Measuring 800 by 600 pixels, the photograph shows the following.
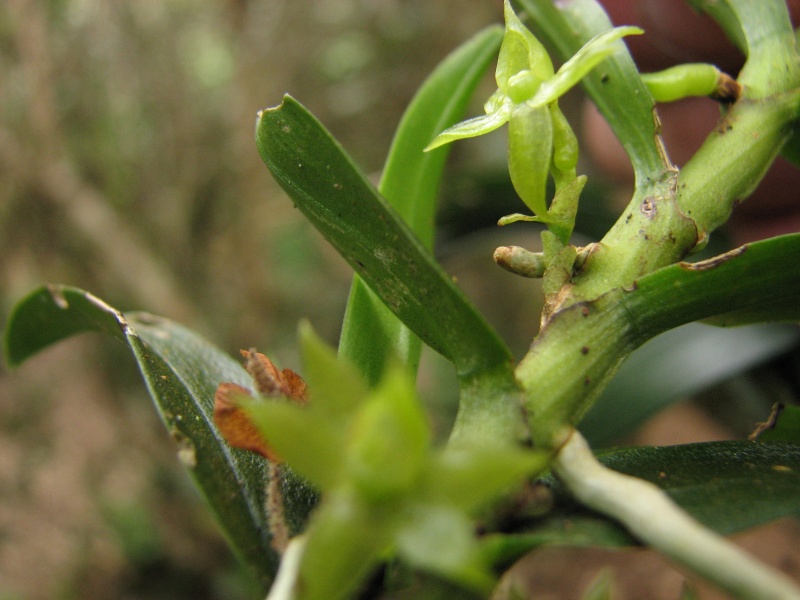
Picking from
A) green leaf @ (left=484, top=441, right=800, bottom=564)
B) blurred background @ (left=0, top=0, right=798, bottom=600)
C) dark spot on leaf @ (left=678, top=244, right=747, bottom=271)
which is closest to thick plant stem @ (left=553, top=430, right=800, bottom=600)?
green leaf @ (left=484, top=441, right=800, bottom=564)

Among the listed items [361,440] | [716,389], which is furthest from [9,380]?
[361,440]

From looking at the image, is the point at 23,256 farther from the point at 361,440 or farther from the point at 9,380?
the point at 361,440

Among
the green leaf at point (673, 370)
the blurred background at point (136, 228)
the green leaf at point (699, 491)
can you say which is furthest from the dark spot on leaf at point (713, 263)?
the blurred background at point (136, 228)

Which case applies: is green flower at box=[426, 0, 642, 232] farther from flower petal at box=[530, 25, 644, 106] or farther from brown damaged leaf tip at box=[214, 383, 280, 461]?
brown damaged leaf tip at box=[214, 383, 280, 461]

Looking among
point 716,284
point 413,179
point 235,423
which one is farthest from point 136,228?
point 716,284

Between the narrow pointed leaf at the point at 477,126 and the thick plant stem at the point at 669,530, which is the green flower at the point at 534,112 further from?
the thick plant stem at the point at 669,530
